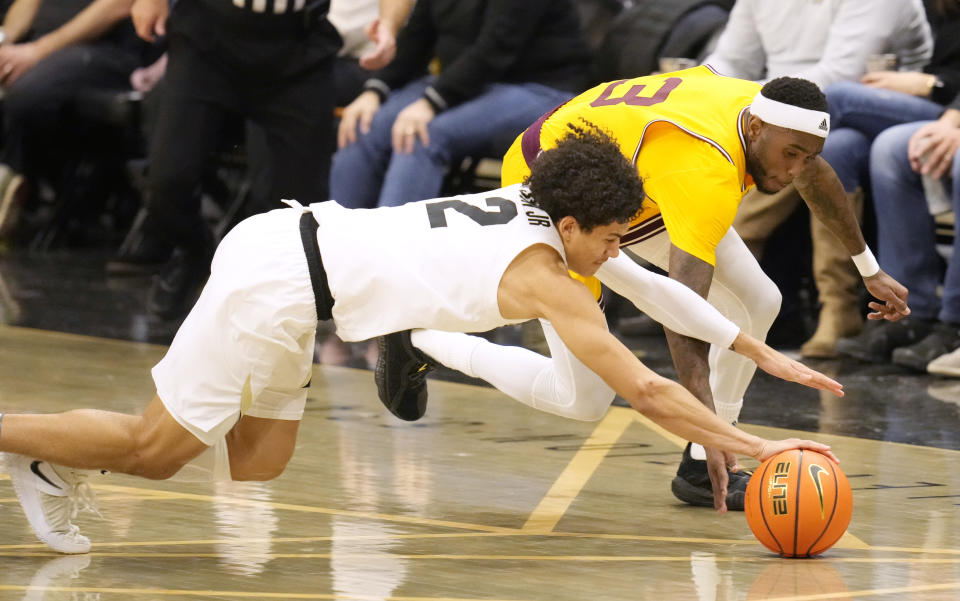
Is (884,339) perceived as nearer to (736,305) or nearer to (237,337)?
(736,305)

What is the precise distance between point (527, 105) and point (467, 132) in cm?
35

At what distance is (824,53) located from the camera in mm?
7277

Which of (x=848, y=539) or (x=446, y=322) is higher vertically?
(x=446, y=322)

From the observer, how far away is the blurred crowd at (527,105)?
7.03 m

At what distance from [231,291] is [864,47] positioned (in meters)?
4.24

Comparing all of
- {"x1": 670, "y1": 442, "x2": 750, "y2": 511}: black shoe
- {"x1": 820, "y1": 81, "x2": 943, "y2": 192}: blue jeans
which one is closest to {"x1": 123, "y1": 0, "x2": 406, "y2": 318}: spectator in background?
{"x1": 820, "y1": 81, "x2": 943, "y2": 192}: blue jeans

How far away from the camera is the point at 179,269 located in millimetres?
7992

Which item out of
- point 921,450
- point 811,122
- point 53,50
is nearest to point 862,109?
point 921,450

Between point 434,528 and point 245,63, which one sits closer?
point 434,528

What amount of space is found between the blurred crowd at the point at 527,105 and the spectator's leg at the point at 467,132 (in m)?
0.01

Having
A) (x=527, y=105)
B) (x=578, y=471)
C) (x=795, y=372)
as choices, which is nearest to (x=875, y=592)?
(x=795, y=372)

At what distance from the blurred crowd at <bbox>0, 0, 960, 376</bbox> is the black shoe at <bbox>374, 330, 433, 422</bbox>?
2.84 metres

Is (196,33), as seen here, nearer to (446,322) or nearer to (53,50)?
(53,50)

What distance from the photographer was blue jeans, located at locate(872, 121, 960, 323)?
273 inches
